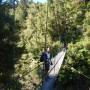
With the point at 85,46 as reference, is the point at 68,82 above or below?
below

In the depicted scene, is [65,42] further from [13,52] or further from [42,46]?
[13,52]

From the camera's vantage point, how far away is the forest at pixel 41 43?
15.4m

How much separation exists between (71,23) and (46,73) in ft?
55.7

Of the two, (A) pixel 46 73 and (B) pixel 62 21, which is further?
(B) pixel 62 21

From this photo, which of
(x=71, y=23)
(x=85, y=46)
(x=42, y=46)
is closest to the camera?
(x=85, y=46)

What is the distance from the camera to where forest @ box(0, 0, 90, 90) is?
15.4 metres

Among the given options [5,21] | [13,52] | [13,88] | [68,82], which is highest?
[5,21]

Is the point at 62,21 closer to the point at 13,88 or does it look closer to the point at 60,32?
the point at 60,32

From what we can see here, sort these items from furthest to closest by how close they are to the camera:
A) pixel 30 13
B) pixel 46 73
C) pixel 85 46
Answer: pixel 30 13, pixel 85 46, pixel 46 73

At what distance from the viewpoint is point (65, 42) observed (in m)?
29.8

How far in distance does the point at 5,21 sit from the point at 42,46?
1381cm

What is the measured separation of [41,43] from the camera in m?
29.0

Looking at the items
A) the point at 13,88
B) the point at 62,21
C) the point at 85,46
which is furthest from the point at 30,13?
the point at 13,88

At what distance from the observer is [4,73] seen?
1546 centimetres
